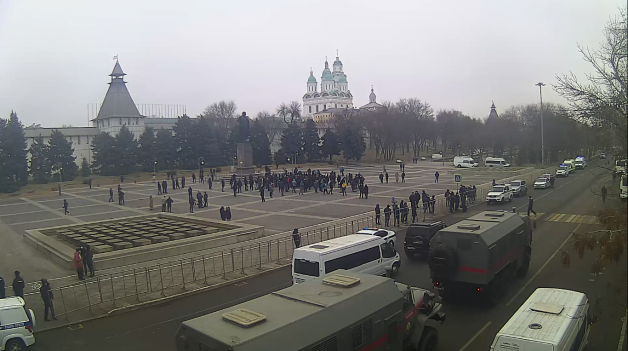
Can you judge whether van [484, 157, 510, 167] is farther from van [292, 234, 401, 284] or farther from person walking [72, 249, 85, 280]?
person walking [72, 249, 85, 280]

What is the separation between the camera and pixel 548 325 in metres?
7.40

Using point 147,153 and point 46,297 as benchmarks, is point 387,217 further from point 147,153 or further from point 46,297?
point 147,153

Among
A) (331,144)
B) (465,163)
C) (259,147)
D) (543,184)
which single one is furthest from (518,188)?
(259,147)

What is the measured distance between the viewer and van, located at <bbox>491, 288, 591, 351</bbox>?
6926 millimetres

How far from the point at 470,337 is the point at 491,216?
5319mm

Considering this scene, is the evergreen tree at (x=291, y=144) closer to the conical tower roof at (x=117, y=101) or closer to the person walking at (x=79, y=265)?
the conical tower roof at (x=117, y=101)

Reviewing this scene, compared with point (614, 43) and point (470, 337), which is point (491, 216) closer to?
point (470, 337)

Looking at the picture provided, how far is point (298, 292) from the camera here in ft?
25.1

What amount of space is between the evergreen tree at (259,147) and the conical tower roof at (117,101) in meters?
23.0

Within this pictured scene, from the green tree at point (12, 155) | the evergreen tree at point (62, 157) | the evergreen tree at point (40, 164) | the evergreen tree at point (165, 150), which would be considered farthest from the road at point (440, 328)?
the evergreen tree at point (165, 150)

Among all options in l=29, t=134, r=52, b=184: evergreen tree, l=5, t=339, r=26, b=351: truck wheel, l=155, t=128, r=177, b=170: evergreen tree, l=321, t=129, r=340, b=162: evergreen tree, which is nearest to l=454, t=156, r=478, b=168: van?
l=321, t=129, r=340, b=162: evergreen tree

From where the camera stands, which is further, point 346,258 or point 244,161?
point 244,161

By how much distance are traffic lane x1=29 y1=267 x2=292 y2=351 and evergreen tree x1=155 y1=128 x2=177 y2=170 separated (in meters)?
56.2

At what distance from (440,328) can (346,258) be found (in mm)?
3267
